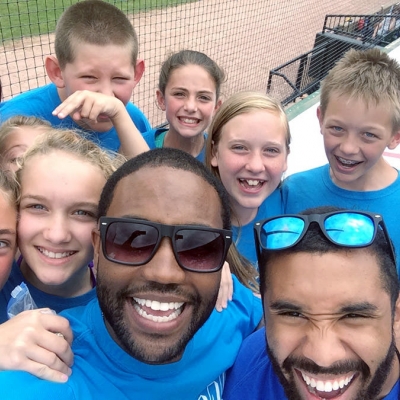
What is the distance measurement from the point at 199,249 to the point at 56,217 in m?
0.69

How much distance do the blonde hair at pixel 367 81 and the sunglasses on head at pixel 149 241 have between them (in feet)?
5.49

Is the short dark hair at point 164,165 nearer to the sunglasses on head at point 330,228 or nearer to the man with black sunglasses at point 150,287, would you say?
the man with black sunglasses at point 150,287

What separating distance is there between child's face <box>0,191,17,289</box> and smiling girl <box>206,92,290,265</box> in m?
1.18

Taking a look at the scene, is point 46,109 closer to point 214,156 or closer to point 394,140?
point 214,156

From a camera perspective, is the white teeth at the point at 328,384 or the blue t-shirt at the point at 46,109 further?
the blue t-shirt at the point at 46,109

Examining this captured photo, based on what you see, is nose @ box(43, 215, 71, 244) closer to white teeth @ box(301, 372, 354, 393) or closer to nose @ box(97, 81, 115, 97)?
white teeth @ box(301, 372, 354, 393)

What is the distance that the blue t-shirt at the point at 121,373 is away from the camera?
126 cm

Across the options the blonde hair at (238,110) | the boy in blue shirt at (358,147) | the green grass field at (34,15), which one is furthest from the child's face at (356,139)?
the green grass field at (34,15)

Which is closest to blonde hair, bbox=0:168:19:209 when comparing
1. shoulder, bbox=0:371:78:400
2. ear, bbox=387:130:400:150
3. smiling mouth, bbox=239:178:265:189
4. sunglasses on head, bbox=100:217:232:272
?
sunglasses on head, bbox=100:217:232:272

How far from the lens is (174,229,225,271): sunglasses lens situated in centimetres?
133

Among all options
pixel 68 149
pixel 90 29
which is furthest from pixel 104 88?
pixel 68 149

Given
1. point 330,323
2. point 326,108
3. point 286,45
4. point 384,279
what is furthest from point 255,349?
point 286,45

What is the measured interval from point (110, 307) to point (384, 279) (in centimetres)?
82

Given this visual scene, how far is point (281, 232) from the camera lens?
142 centimetres
